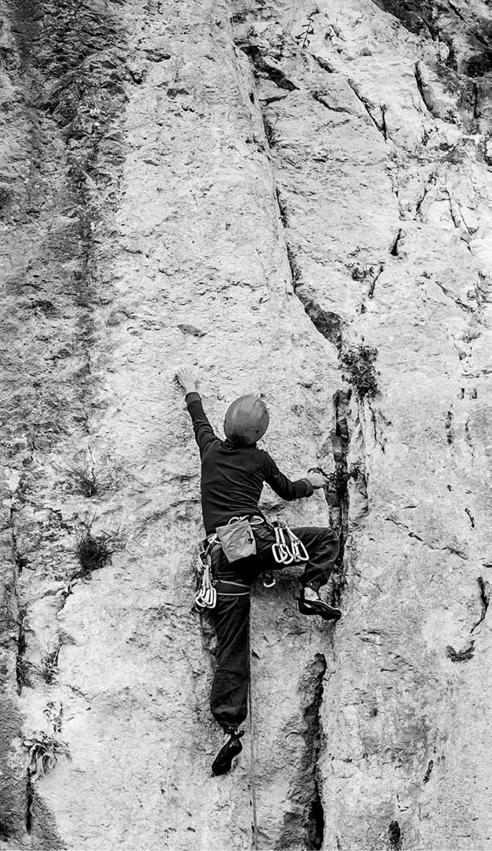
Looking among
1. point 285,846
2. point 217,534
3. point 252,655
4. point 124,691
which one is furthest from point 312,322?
point 285,846

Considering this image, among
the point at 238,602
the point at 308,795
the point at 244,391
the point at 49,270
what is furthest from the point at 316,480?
the point at 49,270

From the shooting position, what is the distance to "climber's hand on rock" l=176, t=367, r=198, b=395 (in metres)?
7.80

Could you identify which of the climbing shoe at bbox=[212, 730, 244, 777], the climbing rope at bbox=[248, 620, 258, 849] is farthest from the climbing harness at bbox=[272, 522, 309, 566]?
the climbing shoe at bbox=[212, 730, 244, 777]

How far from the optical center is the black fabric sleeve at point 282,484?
273 inches

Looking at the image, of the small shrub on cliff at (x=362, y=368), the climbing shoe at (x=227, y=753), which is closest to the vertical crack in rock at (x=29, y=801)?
the climbing shoe at (x=227, y=753)

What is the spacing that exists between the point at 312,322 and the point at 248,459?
86.6 inches

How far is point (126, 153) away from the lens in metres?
9.13

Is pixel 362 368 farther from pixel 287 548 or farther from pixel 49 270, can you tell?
pixel 49 270

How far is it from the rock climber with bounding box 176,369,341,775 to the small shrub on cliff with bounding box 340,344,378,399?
4.20 feet

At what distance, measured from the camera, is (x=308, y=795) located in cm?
659

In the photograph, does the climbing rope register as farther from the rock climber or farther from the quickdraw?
the quickdraw

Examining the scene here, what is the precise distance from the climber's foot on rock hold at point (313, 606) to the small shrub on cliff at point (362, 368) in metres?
2.00

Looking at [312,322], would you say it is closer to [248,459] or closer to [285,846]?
[248,459]

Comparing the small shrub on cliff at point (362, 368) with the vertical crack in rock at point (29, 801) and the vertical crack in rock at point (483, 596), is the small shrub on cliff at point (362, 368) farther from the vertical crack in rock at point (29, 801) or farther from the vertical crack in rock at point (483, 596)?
the vertical crack in rock at point (29, 801)
